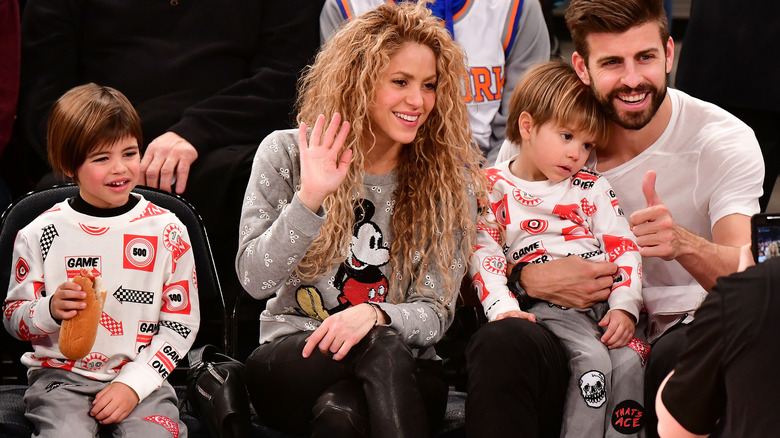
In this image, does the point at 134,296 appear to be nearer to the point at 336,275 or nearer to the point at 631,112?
the point at 336,275

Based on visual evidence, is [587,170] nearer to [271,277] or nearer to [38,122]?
[271,277]

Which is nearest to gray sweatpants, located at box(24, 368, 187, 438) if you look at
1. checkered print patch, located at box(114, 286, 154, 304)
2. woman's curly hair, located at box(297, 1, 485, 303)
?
checkered print patch, located at box(114, 286, 154, 304)

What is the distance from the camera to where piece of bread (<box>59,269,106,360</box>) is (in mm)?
2264

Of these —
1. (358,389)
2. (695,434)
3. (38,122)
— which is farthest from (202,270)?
(695,434)

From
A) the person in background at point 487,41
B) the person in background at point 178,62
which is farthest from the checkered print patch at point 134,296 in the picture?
the person in background at point 487,41

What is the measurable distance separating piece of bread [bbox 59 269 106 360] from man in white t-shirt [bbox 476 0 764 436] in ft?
3.69

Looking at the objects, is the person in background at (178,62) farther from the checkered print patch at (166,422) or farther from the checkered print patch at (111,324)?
the checkered print patch at (166,422)

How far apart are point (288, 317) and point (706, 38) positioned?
190 centimetres

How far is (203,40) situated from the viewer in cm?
331

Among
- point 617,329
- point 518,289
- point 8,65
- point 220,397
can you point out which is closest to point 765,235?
point 617,329

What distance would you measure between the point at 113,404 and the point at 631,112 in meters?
1.60

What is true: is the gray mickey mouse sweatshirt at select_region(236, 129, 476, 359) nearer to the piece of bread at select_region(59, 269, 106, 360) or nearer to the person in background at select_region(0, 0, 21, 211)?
the piece of bread at select_region(59, 269, 106, 360)

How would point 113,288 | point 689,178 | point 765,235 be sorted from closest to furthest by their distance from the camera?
1. point 765,235
2. point 113,288
3. point 689,178

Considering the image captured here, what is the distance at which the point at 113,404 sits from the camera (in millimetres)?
2305
